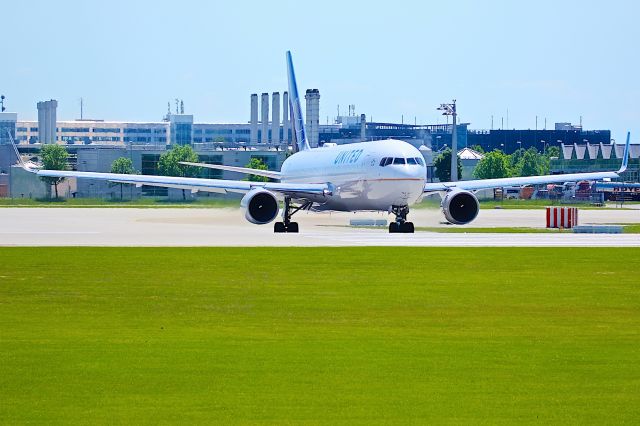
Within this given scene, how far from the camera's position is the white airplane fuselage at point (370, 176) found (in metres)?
55.0

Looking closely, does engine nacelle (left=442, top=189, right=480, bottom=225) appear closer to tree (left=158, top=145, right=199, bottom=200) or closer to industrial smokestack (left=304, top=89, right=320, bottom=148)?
tree (left=158, top=145, right=199, bottom=200)

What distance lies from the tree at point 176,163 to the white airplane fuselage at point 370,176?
9829 centimetres

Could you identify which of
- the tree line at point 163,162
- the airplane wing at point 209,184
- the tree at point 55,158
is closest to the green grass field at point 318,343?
the airplane wing at point 209,184

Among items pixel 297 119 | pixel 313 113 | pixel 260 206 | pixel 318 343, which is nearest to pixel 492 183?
pixel 260 206

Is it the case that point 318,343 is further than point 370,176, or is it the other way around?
point 370,176

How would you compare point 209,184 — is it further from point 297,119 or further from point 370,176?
point 297,119

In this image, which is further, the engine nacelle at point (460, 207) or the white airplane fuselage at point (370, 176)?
the engine nacelle at point (460, 207)

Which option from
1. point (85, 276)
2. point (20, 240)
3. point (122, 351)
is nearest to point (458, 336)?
point (122, 351)

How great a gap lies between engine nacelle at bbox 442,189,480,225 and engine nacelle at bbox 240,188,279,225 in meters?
7.12

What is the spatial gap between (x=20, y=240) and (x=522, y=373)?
105ft

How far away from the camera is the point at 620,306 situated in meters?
24.8

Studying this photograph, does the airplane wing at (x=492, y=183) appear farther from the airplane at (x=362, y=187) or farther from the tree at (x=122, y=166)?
the tree at (x=122, y=166)

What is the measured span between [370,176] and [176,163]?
107315 millimetres

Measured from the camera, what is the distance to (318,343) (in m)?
19.5
